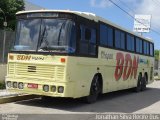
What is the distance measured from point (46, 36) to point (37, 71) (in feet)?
A: 3.84

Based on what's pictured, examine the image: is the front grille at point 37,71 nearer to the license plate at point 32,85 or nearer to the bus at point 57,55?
the bus at point 57,55

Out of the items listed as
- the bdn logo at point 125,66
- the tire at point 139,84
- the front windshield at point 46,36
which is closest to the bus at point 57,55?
the front windshield at point 46,36

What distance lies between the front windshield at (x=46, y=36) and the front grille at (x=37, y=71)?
1.74 feet

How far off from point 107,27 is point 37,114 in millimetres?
5991

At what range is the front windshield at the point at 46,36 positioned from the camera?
13.6 m

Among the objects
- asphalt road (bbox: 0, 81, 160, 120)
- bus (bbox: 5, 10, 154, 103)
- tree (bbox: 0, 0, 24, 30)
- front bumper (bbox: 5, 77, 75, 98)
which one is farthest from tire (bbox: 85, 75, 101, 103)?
tree (bbox: 0, 0, 24, 30)

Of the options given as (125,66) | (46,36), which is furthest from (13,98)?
(125,66)

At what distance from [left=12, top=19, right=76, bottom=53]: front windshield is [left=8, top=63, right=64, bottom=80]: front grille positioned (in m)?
0.53

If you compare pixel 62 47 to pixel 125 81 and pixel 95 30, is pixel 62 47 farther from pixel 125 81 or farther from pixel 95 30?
pixel 125 81

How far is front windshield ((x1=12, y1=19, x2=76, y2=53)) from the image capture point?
1361cm

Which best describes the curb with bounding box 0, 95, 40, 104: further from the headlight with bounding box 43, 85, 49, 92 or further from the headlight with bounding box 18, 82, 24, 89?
the headlight with bounding box 43, 85, 49, 92

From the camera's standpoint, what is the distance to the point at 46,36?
13.9 m

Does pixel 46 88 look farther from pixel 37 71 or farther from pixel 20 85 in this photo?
pixel 20 85

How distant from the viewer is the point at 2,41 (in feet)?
73.4
